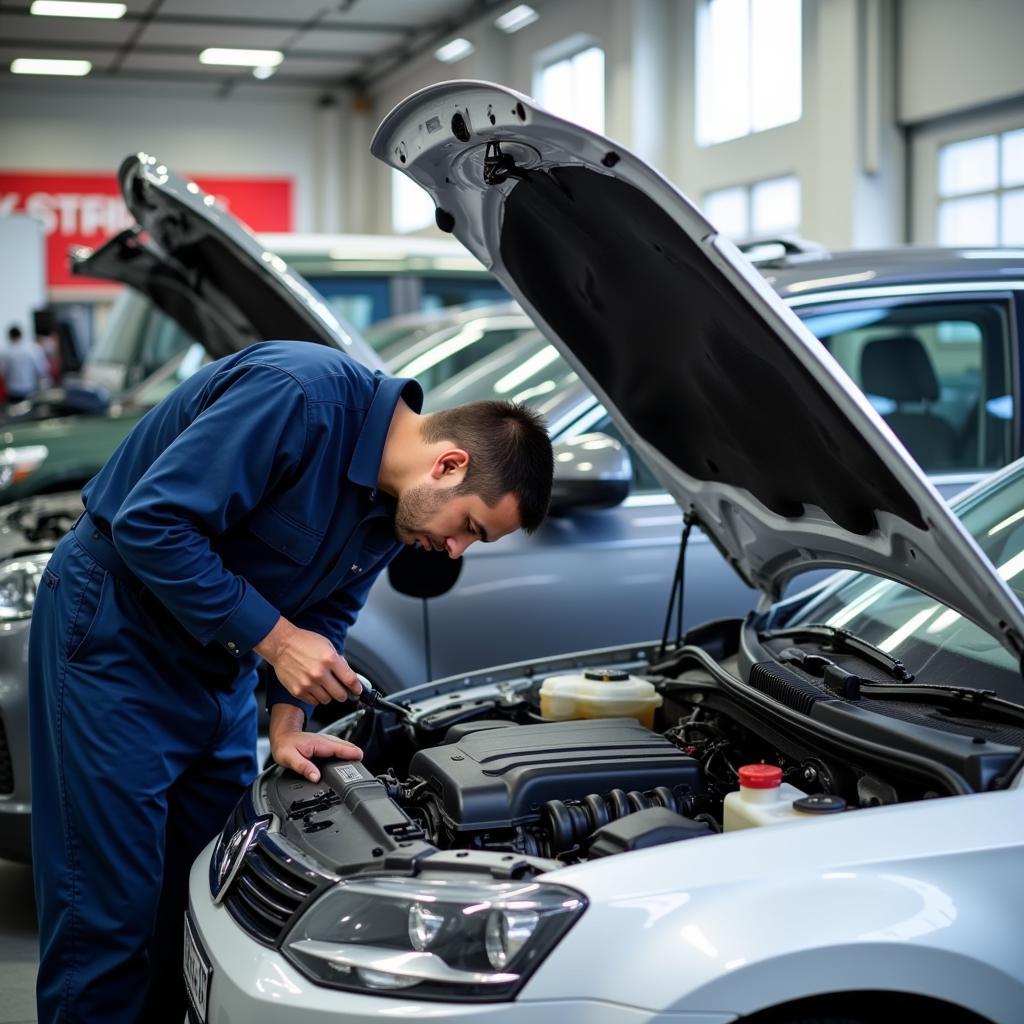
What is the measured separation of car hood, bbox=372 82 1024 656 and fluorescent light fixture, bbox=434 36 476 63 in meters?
13.9

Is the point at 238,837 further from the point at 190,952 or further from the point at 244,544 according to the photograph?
the point at 244,544

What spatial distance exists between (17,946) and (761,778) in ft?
6.97

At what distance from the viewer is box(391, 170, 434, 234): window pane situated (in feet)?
58.9

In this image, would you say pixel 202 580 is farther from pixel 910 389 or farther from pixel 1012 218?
pixel 1012 218

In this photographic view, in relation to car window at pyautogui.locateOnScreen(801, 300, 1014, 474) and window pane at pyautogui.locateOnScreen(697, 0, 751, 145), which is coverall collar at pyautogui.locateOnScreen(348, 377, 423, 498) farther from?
window pane at pyautogui.locateOnScreen(697, 0, 751, 145)

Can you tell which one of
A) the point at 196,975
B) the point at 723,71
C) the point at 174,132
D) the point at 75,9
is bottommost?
the point at 196,975

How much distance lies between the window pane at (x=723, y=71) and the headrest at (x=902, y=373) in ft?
28.0

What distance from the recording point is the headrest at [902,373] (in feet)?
12.6

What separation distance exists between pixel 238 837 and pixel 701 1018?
0.81 meters

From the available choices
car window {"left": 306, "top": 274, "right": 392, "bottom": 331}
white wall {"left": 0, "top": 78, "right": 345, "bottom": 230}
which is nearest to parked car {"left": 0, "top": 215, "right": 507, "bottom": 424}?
car window {"left": 306, "top": 274, "right": 392, "bottom": 331}

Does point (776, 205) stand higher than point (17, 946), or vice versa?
point (776, 205)

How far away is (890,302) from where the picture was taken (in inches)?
145

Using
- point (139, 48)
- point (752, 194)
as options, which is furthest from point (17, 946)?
point (139, 48)

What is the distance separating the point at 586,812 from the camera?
78.0 inches
